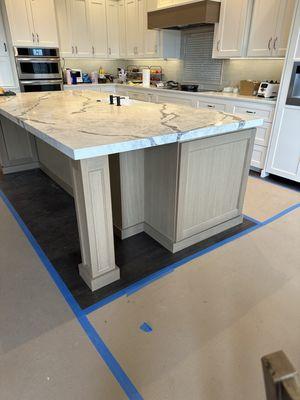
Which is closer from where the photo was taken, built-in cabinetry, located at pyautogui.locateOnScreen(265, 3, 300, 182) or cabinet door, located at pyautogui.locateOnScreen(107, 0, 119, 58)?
built-in cabinetry, located at pyautogui.locateOnScreen(265, 3, 300, 182)

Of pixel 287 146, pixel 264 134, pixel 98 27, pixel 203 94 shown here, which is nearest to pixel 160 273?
pixel 287 146

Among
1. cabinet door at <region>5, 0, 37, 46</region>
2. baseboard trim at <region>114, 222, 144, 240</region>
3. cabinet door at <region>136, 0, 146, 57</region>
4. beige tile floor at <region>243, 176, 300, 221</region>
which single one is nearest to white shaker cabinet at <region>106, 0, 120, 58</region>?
cabinet door at <region>136, 0, 146, 57</region>

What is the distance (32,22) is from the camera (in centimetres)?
438

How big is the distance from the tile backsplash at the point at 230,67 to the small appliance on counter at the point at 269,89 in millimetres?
A: 451

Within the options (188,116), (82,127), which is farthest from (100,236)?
(188,116)

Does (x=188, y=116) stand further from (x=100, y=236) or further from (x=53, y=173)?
(x=53, y=173)

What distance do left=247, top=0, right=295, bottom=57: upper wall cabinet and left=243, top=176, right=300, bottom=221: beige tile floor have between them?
1.50 metres

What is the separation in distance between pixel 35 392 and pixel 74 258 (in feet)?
3.01

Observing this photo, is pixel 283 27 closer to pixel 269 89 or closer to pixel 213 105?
pixel 269 89

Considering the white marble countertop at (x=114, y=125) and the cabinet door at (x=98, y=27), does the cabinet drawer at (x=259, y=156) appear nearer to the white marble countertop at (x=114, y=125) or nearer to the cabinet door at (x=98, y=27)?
the white marble countertop at (x=114, y=125)

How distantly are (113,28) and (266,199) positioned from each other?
4.75m

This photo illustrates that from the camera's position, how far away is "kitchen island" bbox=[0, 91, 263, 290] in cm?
147

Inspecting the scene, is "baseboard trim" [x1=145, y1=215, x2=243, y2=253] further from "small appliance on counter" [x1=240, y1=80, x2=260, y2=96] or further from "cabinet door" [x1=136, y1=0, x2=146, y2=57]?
"cabinet door" [x1=136, y1=0, x2=146, y2=57]

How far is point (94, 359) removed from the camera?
1.30 m
